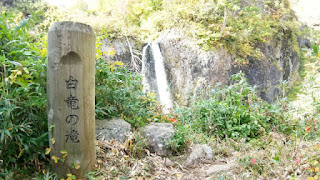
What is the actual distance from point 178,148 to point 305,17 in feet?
57.4

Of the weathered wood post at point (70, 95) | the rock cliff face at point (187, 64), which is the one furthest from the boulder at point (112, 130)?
the rock cliff face at point (187, 64)

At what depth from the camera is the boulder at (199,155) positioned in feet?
8.13

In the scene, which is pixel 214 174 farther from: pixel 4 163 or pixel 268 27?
pixel 268 27

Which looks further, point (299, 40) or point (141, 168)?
point (299, 40)

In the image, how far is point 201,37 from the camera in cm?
850

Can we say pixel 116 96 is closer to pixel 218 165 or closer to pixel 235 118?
pixel 218 165

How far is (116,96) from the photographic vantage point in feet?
9.78

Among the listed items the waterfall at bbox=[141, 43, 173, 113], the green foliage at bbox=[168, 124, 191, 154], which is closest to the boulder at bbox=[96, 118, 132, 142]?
the green foliage at bbox=[168, 124, 191, 154]

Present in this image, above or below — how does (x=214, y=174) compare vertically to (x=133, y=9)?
below

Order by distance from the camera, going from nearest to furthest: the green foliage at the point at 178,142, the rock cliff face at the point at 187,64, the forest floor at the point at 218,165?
the forest floor at the point at 218,165, the green foliage at the point at 178,142, the rock cliff face at the point at 187,64

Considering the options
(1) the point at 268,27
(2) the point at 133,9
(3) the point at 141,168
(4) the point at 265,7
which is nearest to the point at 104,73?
(3) the point at 141,168

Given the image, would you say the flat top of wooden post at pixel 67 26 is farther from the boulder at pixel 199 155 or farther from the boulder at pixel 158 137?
the boulder at pixel 199 155

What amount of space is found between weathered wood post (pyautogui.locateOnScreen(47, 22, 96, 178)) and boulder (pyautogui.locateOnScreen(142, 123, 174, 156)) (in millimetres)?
1006

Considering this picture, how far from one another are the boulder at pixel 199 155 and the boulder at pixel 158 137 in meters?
0.34
